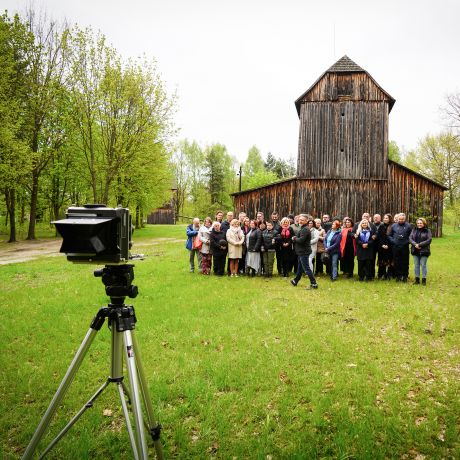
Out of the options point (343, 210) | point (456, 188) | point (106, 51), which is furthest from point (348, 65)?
point (456, 188)

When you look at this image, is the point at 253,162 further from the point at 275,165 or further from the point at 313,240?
the point at 313,240

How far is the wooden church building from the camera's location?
23.4m

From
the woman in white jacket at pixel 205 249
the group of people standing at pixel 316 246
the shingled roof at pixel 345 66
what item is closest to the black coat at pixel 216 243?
the group of people standing at pixel 316 246

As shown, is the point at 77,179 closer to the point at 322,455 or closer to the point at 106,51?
the point at 106,51

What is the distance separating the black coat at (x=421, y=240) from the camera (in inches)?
440

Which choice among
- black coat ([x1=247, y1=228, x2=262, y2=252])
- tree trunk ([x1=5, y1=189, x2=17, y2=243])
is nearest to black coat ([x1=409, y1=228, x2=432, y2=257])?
black coat ([x1=247, y1=228, x2=262, y2=252])

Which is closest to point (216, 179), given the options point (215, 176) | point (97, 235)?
point (215, 176)

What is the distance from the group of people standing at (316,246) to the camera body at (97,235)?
9320 millimetres

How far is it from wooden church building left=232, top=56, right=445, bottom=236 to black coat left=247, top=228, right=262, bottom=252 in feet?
39.3

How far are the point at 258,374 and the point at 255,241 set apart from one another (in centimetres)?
798

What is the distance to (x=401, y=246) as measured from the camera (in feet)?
38.4

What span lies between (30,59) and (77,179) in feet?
31.8

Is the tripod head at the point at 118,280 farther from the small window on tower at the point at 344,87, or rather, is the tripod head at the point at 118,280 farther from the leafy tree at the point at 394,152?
the leafy tree at the point at 394,152

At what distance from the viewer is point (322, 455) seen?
3422mm
